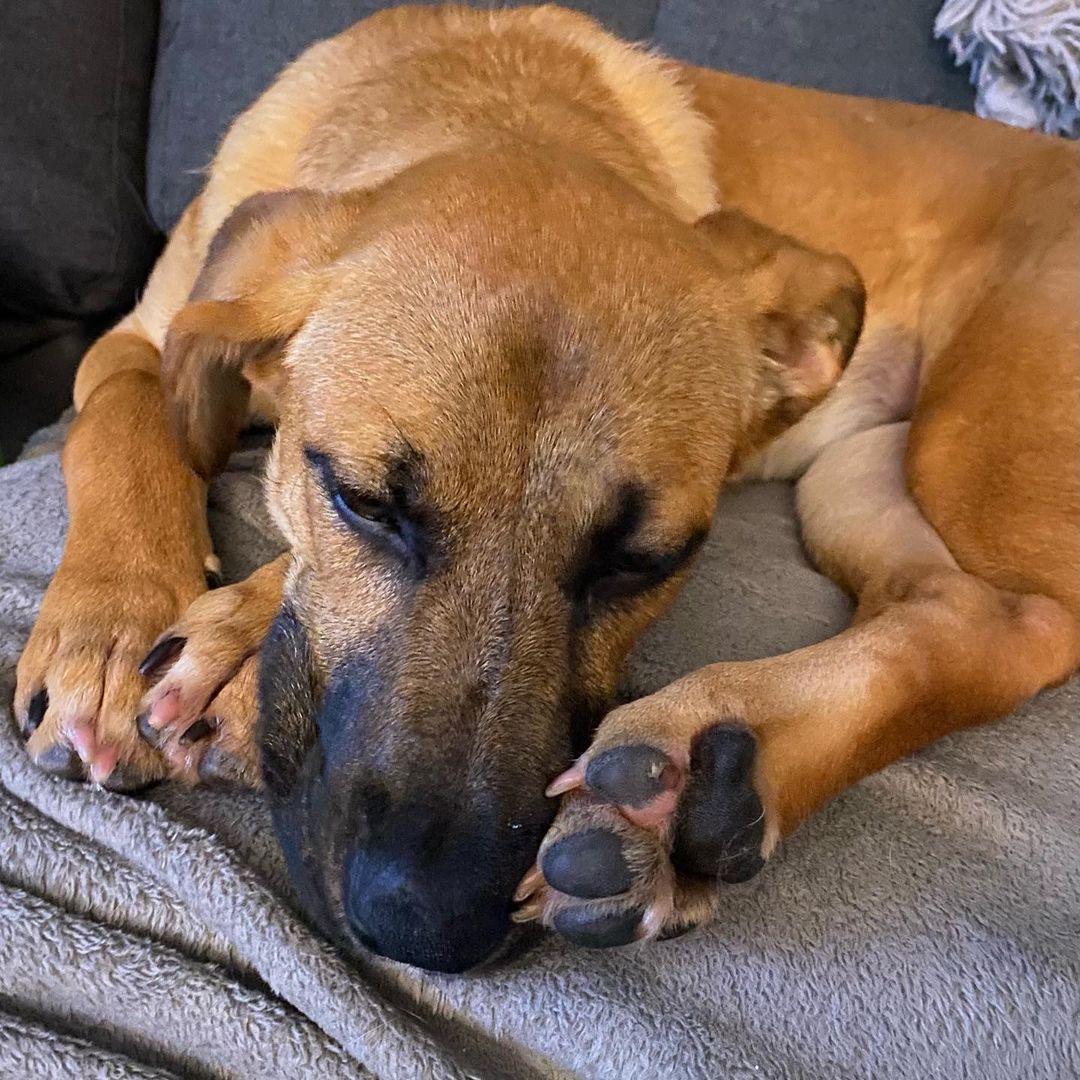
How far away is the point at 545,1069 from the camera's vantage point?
42.2 inches

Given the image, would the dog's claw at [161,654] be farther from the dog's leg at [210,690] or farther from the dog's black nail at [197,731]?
the dog's black nail at [197,731]

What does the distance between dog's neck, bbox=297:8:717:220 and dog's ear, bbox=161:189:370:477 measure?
→ 0.19m

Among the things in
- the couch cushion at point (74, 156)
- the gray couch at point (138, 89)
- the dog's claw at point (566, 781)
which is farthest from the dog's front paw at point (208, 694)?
the couch cushion at point (74, 156)

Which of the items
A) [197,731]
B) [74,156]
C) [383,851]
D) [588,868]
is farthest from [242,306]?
[74,156]

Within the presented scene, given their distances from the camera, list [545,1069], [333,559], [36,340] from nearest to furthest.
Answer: [545,1069] < [333,559] < [36,340]

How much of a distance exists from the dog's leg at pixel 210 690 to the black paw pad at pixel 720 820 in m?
0.54

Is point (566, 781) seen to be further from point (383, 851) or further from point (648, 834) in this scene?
point (383, 851)

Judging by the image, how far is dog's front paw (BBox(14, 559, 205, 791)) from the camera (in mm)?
1244

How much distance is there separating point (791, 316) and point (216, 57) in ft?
6.68

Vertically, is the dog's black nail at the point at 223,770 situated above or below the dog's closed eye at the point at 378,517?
below

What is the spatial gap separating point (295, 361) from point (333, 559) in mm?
283

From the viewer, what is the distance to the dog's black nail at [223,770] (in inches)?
49.3

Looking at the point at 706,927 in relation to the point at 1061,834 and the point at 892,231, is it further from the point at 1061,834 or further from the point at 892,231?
the point at 892,231

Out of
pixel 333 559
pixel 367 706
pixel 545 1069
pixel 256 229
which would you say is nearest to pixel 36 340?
pixel 256 229
